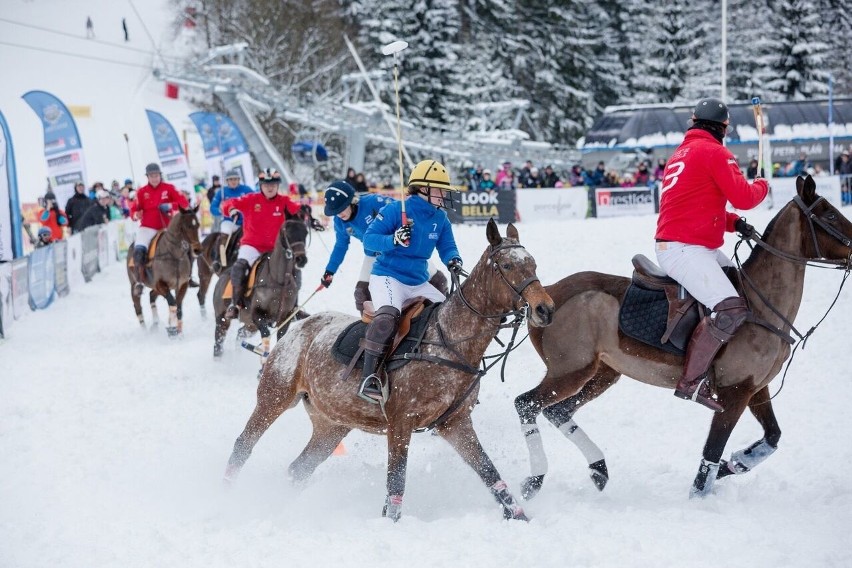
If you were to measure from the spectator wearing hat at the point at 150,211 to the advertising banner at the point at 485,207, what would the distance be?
888cm

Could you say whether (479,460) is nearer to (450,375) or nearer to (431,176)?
(450,375)

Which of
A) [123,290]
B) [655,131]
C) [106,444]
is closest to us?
[106,444]

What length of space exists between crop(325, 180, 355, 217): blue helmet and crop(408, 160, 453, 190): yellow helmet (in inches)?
84.8

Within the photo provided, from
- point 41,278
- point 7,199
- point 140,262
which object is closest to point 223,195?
point 140,262

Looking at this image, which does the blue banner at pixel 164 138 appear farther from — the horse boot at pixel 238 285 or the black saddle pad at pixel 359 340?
the black saddle pad at pixel 359 340

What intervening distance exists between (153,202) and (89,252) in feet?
26.7

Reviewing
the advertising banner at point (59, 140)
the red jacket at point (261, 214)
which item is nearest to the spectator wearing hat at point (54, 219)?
the advertising banner at point (59, 140)

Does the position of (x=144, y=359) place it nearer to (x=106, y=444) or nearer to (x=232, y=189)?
(x=232, y=189)

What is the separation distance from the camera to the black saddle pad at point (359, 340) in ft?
20.9

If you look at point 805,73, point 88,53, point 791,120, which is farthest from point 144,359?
point 88,53

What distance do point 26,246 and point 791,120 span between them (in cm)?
3150

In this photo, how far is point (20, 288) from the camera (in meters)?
16.9

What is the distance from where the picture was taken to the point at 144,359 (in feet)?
45.3

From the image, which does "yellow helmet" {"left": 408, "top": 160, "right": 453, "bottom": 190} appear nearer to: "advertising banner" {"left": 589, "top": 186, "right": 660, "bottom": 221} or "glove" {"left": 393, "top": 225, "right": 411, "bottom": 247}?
"glove" {"left": 393, "top": 225, "right": 411, "bottom": 247}
